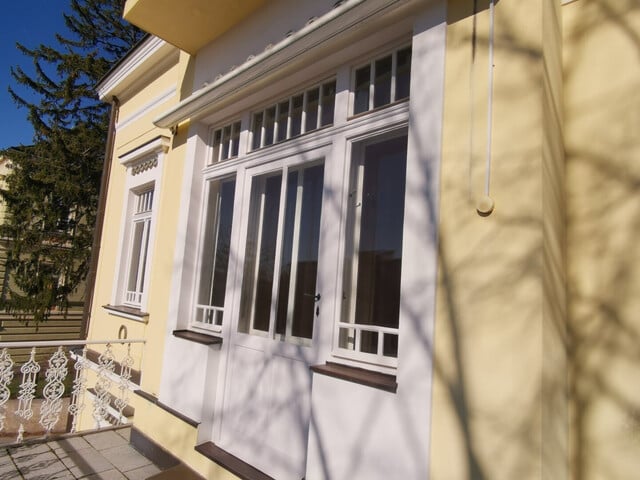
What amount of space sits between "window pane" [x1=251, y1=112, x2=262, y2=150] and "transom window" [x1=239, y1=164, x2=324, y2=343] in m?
0.31

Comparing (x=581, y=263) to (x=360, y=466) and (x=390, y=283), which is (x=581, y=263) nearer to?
(x=390, y=283)

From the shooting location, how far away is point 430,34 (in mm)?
2053

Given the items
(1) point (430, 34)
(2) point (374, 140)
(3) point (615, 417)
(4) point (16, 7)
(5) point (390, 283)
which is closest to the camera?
(3) point (615, 417)

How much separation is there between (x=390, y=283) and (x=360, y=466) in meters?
0.93

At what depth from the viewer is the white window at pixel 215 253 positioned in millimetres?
3426

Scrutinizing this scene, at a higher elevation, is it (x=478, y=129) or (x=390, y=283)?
(x=478, y=129)

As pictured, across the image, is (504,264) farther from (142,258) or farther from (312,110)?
(142,258)

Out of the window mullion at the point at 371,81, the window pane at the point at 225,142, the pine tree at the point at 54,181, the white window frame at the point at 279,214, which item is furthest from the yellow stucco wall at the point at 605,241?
the pine tree at the point at 54,181

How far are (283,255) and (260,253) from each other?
10.8 inches

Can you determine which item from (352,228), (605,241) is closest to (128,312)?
(352,228)

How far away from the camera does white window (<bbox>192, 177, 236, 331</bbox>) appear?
3.43 metres

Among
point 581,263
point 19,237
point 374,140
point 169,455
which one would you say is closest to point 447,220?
point 581,263

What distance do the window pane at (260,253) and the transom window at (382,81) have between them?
90cm

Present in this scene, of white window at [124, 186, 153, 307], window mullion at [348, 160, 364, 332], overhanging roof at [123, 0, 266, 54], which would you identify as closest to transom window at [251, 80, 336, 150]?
window mullion at [348, 160, 364, 332]
